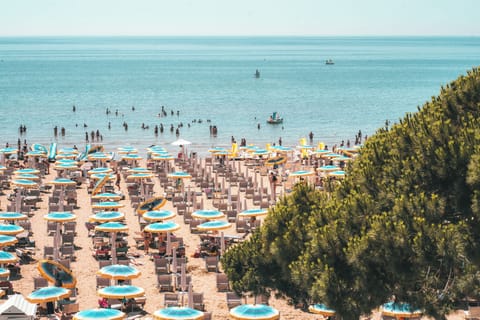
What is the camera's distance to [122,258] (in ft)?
76.2

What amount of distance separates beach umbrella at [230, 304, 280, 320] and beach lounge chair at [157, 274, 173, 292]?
13.0 ft

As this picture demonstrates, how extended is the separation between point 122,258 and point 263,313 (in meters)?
7.83

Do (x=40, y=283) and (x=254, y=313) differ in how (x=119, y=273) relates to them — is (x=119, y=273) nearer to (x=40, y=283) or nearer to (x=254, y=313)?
(x=40, y=283)

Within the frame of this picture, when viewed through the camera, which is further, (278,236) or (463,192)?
(278,236)

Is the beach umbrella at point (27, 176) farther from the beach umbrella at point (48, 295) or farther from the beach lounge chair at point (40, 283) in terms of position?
the beach umbrella at point (48, 295)

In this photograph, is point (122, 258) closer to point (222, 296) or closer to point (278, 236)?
point (222, 296)

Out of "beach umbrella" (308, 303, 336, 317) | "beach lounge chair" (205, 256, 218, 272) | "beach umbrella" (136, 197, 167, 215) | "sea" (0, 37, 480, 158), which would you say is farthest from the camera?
"sea" (0, 37, 480, 158)

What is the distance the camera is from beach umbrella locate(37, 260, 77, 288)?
63.0 ft

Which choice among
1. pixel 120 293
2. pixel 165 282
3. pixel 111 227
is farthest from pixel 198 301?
pixel 111 227

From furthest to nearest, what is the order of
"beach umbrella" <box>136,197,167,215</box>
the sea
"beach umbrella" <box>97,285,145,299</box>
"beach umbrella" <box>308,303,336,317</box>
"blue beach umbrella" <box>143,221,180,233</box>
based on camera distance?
→ the sea, "beach umbrella" <box>136,197,167,215</box>, "blue beach umbrella" <box>143,221,180,233</box>, "beach umbrella" <box>97,285,145,299</box>, "beach umbrella" <box>308,303,336,317</box>

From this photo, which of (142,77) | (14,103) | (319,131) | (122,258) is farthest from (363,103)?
(122,258)

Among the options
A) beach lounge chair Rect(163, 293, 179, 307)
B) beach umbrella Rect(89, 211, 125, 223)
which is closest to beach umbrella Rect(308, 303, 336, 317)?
beach lounge chair Rect(163, 293, 179, 307)

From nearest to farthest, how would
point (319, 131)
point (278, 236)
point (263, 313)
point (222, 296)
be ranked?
point (278, 236), point (263, 313), point (222, 296), point (319, 131)

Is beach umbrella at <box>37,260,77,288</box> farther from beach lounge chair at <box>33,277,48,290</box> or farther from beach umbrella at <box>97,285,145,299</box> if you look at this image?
beach umbrella at <box>97,285,145,299</box>
